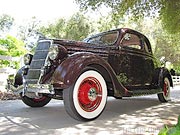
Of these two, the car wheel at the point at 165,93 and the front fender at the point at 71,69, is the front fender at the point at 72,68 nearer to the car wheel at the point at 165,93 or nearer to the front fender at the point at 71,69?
the front fender at the point at 71,69

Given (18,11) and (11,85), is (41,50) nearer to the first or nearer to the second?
(11,85)

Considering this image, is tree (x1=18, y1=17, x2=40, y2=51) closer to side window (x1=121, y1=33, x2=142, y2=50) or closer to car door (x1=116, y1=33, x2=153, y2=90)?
side window (x1=121, y1=33, x2=142, y2=50)

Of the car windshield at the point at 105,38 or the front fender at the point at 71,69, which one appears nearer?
the front fender at the point at 71,69

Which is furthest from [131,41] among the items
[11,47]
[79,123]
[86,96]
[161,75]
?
[11,47]

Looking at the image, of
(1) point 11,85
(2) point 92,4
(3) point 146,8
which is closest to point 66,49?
(1) point 11,85

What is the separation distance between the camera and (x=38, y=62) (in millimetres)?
3725

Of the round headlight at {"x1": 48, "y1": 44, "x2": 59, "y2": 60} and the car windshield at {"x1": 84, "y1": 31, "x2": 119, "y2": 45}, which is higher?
the car windshield at {"x1": 84, "y1": 31, "x2": 119, "y2": 45}

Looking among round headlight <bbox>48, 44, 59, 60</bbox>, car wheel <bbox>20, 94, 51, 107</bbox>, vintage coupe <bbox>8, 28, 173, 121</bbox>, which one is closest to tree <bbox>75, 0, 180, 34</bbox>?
vintage coupe <bbox>8, 28, 173, 121</bbox>

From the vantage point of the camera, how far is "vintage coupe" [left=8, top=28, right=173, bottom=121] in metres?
3.19

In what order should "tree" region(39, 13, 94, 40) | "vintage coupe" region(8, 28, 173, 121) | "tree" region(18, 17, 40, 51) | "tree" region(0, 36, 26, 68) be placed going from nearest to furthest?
1. "vintage coupe" region(8, 28, 173, 121)
2. "tree" region(0, 36, 26, 68)
3. "tree" region(39, 13, 94, 40)
4. "tree" region(18, 17, 40, 51)

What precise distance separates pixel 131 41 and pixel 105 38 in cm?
57

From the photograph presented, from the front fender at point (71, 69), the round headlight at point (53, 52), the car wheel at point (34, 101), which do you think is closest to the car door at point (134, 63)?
Answer: the front fender at point (71, 69)

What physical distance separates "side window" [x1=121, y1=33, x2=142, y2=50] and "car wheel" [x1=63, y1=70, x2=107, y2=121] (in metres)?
1.25

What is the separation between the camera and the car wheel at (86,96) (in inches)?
124
